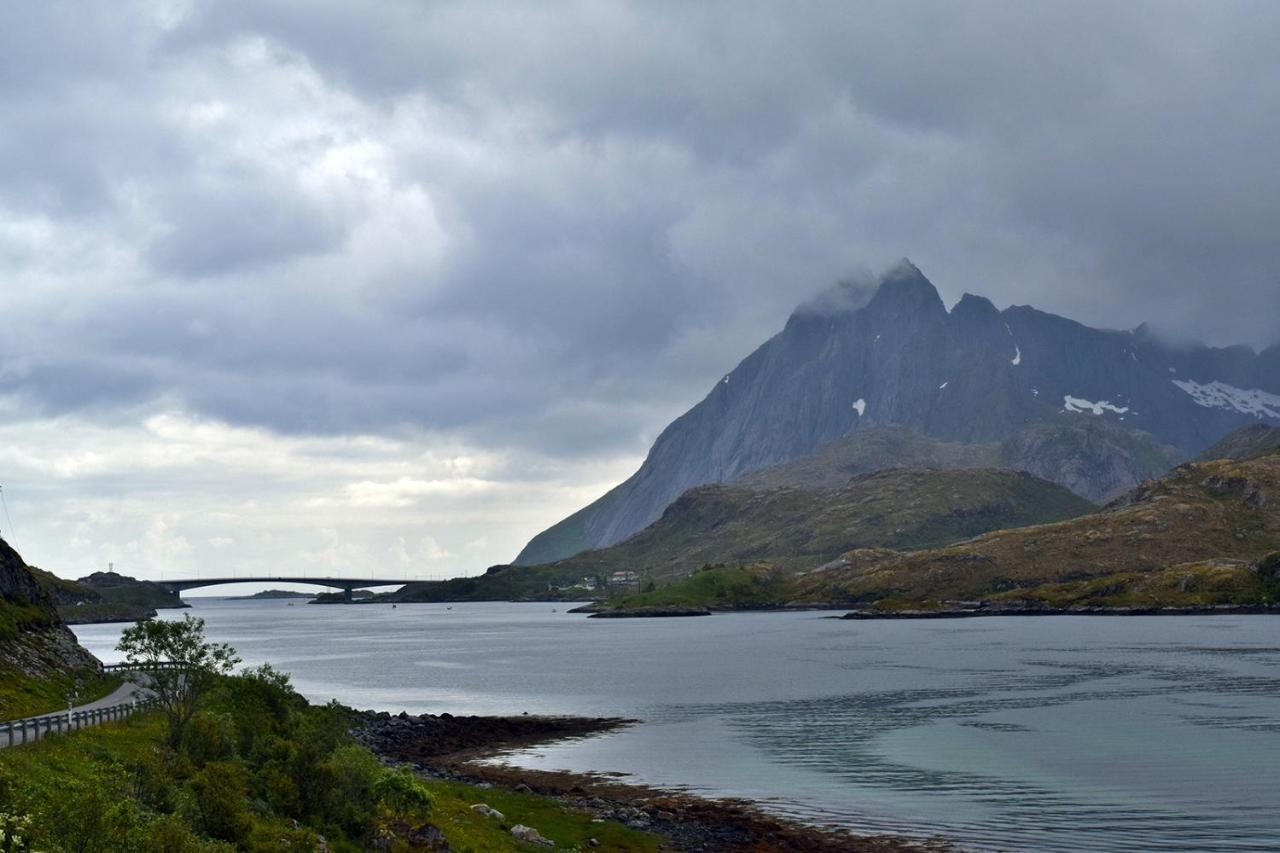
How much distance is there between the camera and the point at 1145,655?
181375 mm

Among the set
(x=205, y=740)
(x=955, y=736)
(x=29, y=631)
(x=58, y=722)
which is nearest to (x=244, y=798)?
(x=205, y=740)

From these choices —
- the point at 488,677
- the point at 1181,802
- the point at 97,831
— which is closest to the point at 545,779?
the point at 1181,802

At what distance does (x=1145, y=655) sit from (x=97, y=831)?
187334mm

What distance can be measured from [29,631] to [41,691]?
1858 cm

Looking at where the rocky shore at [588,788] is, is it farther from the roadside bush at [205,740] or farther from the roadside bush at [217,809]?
the roadside bush at [217,809]

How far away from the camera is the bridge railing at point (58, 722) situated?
5112 cm

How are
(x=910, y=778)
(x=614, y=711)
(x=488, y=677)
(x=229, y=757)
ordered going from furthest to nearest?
(x=488, y=677), (x=614, y=711), (x=910, y=778), (x=229, y=757)

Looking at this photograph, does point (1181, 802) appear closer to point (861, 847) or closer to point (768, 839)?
point (861, 847)

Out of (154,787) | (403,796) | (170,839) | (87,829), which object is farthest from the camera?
(403,796)

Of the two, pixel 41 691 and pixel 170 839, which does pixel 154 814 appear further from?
pixel 41 691

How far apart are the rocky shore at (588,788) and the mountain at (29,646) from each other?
2649cm

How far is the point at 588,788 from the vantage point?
A: 256 feet

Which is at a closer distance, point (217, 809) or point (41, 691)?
point (217, 809)

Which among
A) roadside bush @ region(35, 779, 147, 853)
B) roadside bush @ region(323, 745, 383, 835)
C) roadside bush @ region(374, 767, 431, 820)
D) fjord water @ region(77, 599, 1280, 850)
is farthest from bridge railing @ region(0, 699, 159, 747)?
fjord water @ region(77, 599, 1280, 850)
